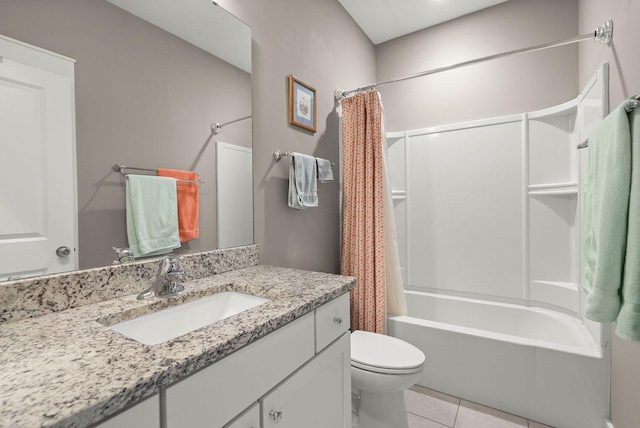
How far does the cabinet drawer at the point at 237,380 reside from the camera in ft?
1.94

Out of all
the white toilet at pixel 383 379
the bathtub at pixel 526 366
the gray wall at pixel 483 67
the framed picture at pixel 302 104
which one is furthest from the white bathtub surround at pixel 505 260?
the framed picture at pixel 302 104

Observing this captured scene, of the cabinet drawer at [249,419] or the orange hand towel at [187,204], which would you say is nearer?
the cabinet drawer at [249,419]

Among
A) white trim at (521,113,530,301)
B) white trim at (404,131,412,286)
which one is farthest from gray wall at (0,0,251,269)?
white trim at (521,113,530,301)

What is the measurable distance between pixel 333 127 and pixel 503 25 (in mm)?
1684

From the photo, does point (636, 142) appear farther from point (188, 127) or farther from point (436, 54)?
point (436, 54)

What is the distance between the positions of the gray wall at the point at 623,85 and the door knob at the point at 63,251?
2.11 metres

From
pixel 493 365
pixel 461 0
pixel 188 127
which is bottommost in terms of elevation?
pixel 493 365

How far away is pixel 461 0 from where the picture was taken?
2373 millimetres

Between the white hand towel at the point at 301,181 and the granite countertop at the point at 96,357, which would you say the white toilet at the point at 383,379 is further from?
the white hand towel at the point at 301,181

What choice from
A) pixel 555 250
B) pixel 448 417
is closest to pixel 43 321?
pixel 448 417

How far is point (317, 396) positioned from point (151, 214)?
35.5 inches

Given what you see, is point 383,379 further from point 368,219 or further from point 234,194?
point 234,194

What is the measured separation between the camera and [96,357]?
1.91ft

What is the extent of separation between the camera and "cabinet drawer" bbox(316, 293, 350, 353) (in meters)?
1.02
